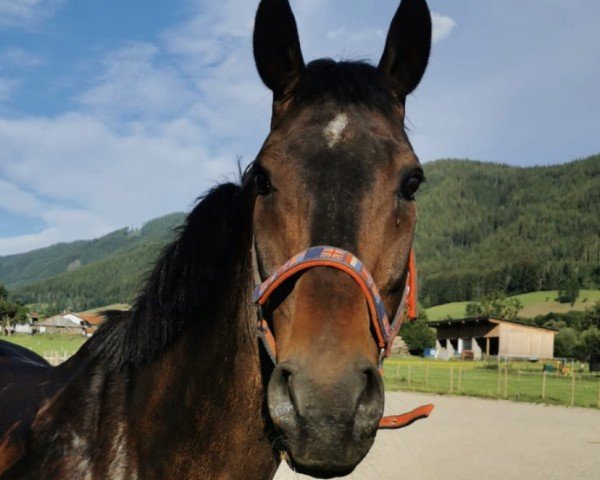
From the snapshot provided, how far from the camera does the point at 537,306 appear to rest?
4884 inches

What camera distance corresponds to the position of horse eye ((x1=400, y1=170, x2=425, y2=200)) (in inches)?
95.9

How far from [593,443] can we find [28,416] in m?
15.9

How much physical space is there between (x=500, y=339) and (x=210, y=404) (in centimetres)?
7146

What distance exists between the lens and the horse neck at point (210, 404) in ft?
8.13

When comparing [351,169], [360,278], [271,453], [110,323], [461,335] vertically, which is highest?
[351,169]

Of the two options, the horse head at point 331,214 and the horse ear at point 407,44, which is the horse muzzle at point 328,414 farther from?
the horse ear at point 407,44

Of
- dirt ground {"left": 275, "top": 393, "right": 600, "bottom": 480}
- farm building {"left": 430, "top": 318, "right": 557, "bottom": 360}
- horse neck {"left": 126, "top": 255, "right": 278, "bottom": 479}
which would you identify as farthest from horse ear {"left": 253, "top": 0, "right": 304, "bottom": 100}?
farm building {"left": 430, "top": 318, "right": 557, "bottom": 360}

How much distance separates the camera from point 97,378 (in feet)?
9.37

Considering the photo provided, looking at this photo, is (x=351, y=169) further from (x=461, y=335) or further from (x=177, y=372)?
(x=461, y=335)

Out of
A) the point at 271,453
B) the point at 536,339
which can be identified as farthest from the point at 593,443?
the point at 536,339

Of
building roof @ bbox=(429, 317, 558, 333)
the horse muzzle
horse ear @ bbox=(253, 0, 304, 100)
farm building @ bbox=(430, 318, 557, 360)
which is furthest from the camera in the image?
building roof @ bbox=(429, 317, 558, 333)

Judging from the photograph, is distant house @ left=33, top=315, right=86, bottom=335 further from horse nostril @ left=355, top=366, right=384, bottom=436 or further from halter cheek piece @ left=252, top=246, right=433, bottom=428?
horse nostril @ left=355, top=366, right=384, bottom=436

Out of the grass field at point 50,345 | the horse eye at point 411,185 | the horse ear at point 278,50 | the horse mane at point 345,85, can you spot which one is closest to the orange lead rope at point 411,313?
the horse eye at point 411,185

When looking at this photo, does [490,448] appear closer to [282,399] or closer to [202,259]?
[202,259]
